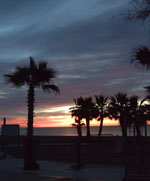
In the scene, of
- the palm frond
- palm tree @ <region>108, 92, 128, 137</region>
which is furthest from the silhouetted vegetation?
the palm frond

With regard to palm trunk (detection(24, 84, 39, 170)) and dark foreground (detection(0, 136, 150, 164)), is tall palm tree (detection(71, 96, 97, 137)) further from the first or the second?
palm trunk (detection(24, 84, 39, 170))

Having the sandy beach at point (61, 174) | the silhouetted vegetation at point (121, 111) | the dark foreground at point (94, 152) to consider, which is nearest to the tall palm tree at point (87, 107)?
the silhouetted vegetation at point (121, 111)

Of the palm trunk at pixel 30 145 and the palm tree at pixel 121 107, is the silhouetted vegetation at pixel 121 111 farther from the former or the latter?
the palm trunk at pixel 30 145

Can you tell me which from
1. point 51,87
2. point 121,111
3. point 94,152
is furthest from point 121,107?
point 51,87

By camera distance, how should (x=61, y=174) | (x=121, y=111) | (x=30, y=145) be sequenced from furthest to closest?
(x=121, y=111)
(x=30, y=145)
(x=61, y=174)

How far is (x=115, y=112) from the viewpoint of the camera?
43.9 metres

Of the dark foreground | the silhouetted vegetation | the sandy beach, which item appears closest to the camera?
the sandy beach

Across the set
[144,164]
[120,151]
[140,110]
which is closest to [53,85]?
[144,164]

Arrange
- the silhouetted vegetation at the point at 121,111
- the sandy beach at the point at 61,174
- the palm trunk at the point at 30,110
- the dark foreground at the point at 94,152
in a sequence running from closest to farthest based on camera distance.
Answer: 1. the sandy beach at the point at 61,174
2. the palm trunk at the point at 30,110
3. the dark foreground at the point at 94,152
4. the silhouetted vegetation at the point at 121,111

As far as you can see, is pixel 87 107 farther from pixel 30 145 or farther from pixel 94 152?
pixel 30 145

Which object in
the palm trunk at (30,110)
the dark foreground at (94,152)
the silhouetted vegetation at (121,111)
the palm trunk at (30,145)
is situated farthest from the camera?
the silhouetted vegetation at (121,111)

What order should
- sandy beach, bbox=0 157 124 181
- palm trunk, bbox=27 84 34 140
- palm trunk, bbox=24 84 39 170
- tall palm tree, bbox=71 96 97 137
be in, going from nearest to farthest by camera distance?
sandy beach, bbox=0 157 124 181
palm trunk, bbox=24 84 39 170
palm trunk, bbox=27 84 34 140
tall palm tree, bbox=71 96 97 137

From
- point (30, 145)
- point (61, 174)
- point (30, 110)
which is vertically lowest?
point (61, 174)

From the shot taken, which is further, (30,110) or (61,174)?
(30,110)
